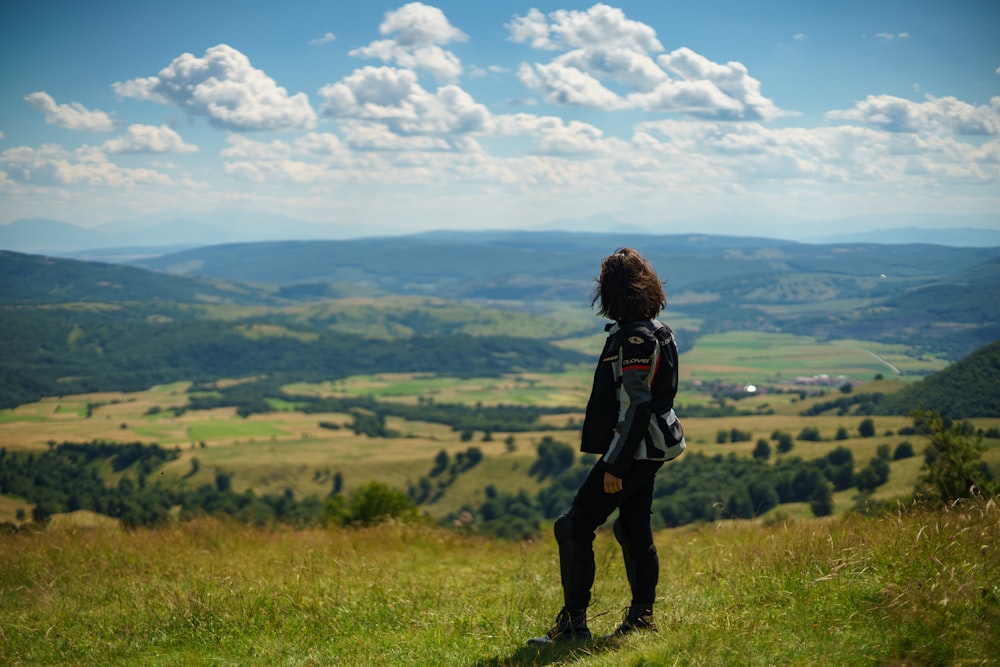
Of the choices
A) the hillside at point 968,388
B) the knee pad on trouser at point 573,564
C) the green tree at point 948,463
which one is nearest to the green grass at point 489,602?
the knee pad on trouser at point 573,564

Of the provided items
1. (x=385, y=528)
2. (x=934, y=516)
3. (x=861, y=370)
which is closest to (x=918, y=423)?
(x=934, y=516)

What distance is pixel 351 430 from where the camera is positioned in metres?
118

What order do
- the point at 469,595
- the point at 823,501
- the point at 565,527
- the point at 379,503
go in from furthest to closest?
1. the point at 823,501
2. the point at 379,503
3. the point at 469,595
4. the point at 565,527

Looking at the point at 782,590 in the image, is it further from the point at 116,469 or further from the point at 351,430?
the point at 351,430

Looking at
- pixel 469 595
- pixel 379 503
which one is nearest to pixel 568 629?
pixel 469 595

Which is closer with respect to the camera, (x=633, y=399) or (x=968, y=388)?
(x=633, y=399)

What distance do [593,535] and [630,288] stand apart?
1.84 metres

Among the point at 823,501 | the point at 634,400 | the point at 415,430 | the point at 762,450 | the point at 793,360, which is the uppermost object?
the point at 634,400

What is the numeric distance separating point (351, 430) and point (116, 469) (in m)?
57.5

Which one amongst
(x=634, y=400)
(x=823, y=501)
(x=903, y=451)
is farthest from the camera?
(x=903, y=451)

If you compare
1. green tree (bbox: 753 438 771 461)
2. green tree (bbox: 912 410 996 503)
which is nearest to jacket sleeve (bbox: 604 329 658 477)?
green tree (bbox: 912 410 996 503)

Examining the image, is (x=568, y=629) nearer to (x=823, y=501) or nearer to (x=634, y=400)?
(x=634, y=400)

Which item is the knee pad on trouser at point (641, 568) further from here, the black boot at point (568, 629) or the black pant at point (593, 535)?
the black boot at point (568, 629)

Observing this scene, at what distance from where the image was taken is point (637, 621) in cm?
564
